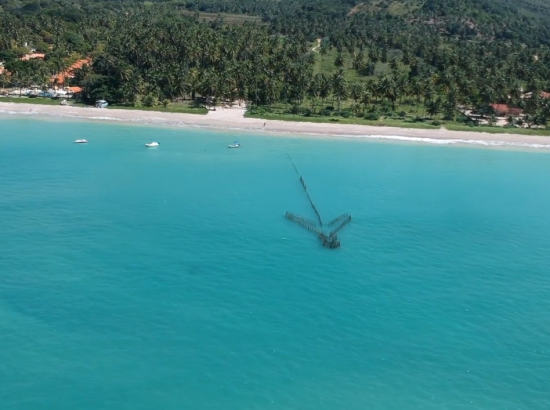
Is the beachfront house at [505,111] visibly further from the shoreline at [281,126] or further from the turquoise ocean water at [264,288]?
the turquoise ocean water at [264,288]

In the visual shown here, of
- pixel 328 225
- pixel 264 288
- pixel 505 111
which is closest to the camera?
pixel 264 288

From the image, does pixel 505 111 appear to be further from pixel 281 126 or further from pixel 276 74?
pixel 276 74

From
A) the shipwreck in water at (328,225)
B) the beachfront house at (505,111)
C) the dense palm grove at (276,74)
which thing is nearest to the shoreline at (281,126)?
the dense palm grove at (276,74)

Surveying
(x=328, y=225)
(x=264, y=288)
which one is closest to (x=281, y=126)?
(x=328, y=225)

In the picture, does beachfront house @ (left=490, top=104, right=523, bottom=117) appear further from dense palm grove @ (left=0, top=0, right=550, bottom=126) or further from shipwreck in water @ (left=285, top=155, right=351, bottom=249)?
shipwreck in water @ (left=285, top=155, right=351, bottom=249)

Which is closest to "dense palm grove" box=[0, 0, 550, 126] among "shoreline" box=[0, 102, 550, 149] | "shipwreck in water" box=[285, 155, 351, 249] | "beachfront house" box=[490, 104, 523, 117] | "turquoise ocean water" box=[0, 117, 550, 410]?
"beachfront house" box=[490, 104, 523, 117]
